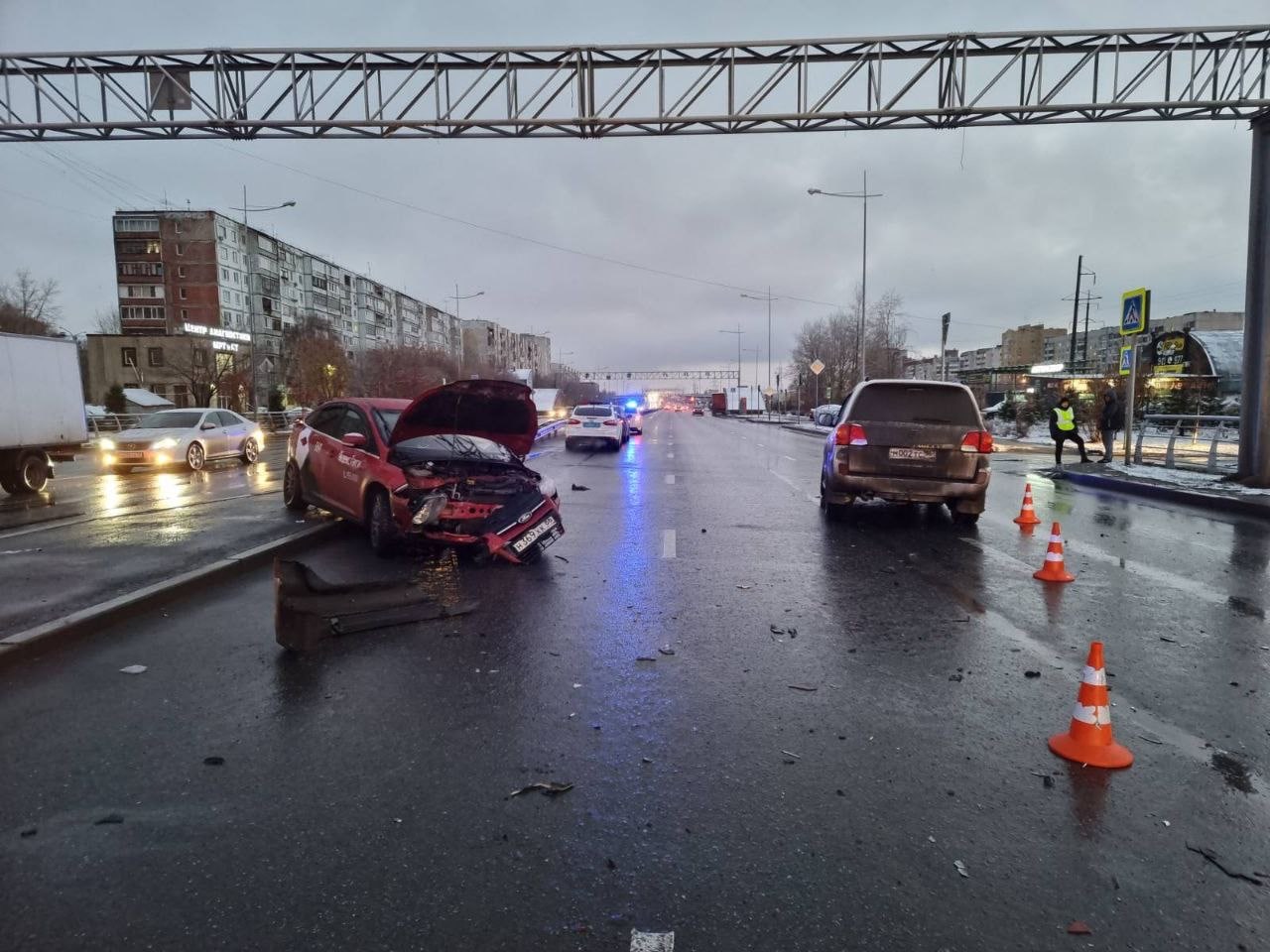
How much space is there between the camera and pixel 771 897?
8.21 ft

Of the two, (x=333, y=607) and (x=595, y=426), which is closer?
(x=333, y=607)

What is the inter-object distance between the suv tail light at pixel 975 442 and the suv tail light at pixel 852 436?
1.18m

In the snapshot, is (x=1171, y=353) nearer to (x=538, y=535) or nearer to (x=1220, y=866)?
(x=538, y=535)

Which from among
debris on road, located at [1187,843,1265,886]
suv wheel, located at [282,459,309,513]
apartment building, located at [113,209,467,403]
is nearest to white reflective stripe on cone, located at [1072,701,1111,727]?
debris on road, located at [1187,843,1265,886]

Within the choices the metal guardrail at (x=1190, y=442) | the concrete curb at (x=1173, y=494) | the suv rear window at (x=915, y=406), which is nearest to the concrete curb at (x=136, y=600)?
the suv rear window at (x=915, y=406)

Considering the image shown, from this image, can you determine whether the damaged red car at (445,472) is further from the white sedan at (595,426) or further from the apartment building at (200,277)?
the apartment building at (200,277)

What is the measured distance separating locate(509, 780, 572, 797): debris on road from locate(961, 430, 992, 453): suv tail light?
7.81m

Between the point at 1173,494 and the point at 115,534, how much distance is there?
53.5ft

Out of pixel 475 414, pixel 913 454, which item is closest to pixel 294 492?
pixel 475 414

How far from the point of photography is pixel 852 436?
32.2 ft

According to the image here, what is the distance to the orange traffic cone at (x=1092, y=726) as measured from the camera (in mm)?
3465

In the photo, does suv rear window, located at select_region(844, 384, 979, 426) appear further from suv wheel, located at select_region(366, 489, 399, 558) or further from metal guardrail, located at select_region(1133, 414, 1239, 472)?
metal guardrail, located at select_region(1133, 414, 1239, 472)

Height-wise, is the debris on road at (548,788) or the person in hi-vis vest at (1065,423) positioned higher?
the person in hi-vis vest at (1065,423)

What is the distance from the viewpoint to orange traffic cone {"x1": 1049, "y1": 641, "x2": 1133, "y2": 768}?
346cm
